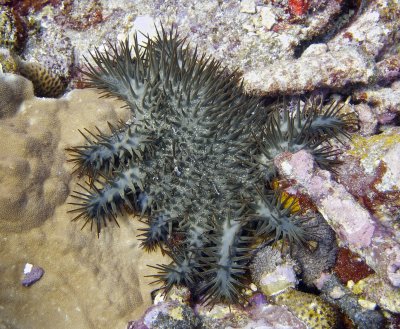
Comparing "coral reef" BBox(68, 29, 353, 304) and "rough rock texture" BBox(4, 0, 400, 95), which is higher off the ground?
"rough rock texture" BBox(4, 0, 400, 95)

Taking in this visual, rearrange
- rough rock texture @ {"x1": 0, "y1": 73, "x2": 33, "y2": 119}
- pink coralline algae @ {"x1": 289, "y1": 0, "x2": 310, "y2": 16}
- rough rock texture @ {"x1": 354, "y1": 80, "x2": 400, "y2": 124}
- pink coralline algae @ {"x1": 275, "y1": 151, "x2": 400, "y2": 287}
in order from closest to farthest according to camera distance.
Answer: pink coralline algae @ {"x1": 275, "y1": 151, "x2": 400, "y2": 287}, rough rock texture @ {"x1": 0, "y1": 73, "x2": 33, "y2": 119}, rough rock texture @ {"x1": 354, "y1": 80, "x2": 400, "y2": 124}, pink coralline algae @ {"x1": 289, "y1": 0, "x2": 310, "y2": 16}

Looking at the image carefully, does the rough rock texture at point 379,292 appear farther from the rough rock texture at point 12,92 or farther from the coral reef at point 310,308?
the rough rock texture at point 12,92

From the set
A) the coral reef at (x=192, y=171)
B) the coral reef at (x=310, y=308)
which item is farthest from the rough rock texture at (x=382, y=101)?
the coral reef at (x=310, y=308)

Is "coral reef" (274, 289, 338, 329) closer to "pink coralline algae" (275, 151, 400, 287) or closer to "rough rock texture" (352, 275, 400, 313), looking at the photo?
"rough rock texture" (352, 275, 400, 313)

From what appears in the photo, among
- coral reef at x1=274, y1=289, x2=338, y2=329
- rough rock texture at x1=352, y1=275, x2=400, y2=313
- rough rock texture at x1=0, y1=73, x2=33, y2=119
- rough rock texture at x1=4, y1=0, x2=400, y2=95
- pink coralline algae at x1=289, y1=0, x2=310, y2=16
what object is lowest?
coral reef at x1=274, y1=289, x2=338, y2=329

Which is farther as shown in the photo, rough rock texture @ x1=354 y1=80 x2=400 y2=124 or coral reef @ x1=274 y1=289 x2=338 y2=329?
rough rock texture @ x1=354 y1=80 x2=400 y2=124

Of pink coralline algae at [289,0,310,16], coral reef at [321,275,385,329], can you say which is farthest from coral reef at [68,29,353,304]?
pink coralline algae at [289,0,310,16]

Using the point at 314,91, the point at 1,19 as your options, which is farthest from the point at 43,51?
the point at 314,91
